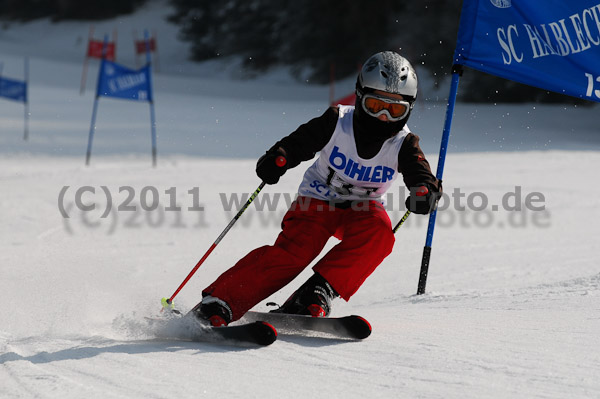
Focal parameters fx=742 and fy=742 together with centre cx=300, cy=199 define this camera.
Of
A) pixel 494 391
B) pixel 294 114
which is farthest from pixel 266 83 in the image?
pixel 494 391

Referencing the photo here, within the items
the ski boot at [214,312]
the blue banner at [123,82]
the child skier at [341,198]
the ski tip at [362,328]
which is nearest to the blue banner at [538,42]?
the child skier at [341,198]

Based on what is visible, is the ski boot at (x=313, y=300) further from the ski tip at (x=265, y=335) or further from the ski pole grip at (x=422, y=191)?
the ski pole grip at (x=422, y=191)

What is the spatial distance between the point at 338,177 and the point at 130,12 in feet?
126

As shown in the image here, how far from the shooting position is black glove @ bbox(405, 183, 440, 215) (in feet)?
10.5

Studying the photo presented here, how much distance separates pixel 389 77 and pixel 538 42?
4.49ft

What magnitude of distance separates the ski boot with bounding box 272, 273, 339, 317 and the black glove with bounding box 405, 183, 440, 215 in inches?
21.0

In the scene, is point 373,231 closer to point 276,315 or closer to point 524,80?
point 276,315

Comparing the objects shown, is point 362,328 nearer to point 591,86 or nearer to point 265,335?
point 265,335

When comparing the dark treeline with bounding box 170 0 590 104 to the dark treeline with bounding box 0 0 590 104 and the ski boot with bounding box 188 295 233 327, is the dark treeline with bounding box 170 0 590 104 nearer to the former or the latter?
the dark treeline with bounding box 0 0 590 104

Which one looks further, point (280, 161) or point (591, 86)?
point (591, 86)

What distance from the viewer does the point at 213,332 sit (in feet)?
9.93

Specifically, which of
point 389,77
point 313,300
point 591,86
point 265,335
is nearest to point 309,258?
point 313,300

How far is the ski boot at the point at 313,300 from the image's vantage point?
10.8 ft

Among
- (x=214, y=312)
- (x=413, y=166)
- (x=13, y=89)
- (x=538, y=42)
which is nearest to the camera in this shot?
(x=214, y=312)
